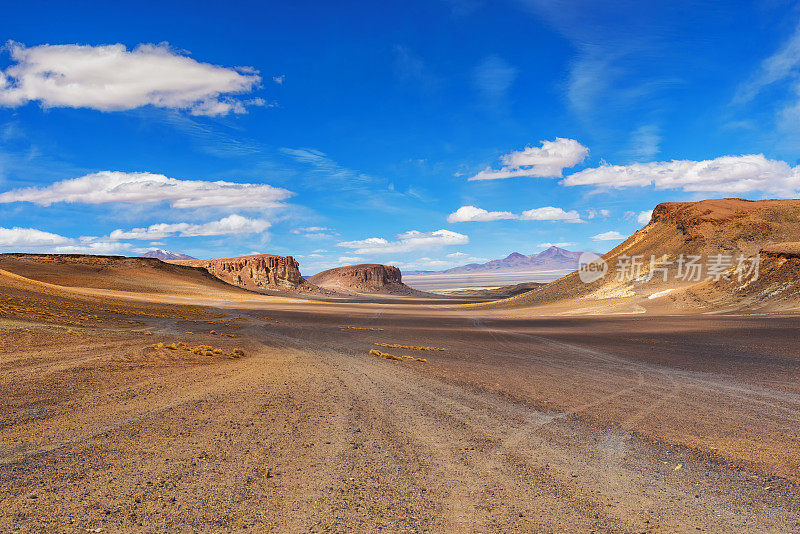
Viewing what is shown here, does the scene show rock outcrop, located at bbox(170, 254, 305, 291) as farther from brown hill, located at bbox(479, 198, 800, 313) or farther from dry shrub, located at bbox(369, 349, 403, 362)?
dry shrub, located at bbox(369, 349, 403, 362)

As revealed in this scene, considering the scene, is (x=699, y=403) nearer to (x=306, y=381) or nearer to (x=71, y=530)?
(x=306, y=381)

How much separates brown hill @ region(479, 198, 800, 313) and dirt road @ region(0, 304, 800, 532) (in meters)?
32.3

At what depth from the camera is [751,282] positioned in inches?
1663

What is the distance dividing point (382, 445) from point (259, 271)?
16978 cm

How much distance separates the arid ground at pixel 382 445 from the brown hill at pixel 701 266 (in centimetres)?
3171

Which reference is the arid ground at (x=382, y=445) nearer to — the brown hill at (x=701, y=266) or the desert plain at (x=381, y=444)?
the desert plain at (x=381, y=444)

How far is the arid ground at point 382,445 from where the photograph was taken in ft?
15.5

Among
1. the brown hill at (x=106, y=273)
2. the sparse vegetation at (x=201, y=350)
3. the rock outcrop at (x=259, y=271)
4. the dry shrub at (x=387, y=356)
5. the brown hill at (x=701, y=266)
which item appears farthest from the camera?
the rock outcrop at (x=259, y=271)

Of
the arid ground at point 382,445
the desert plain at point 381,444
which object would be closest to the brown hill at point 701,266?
the desert plain at point 381,444

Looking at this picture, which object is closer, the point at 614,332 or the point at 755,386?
the point at 755,386

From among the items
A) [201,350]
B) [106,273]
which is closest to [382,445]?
[201,350]

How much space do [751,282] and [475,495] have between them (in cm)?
4791

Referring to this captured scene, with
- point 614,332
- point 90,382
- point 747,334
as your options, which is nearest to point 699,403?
point 90,382

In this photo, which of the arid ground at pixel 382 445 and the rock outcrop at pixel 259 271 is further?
the rock outcrop at pixel 259 271
